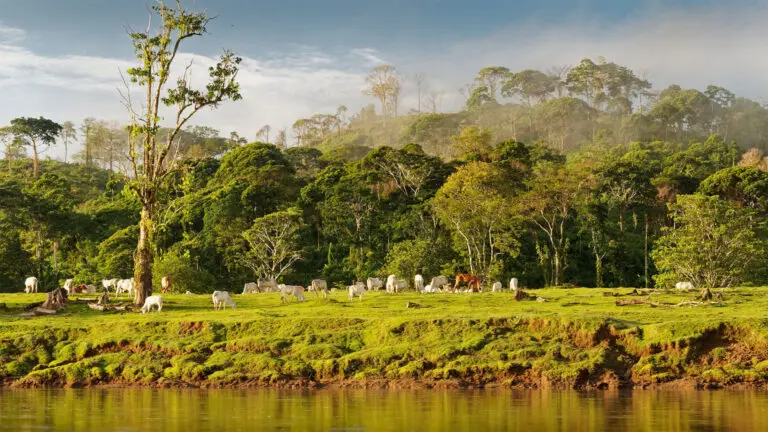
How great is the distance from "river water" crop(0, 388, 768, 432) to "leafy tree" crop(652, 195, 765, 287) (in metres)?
19.3

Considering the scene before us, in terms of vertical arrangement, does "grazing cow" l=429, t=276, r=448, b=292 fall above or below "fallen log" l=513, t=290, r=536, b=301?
above

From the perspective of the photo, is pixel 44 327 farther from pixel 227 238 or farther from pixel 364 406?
pixel 227 238

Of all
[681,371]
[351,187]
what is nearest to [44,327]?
[681,371]

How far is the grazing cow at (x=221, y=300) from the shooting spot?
33438mm

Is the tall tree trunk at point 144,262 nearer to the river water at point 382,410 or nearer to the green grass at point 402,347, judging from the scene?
the green grass at point 402,347

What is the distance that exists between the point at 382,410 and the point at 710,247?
2663 cm

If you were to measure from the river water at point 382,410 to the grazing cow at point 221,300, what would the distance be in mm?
9183

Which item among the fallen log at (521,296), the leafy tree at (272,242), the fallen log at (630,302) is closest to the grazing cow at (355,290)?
the fallen log at (521,296)

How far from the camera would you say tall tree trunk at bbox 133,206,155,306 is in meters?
35.4

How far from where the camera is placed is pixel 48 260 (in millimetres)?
67250

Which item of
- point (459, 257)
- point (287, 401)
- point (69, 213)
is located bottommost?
point (287, 401)

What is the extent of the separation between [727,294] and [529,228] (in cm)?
2930

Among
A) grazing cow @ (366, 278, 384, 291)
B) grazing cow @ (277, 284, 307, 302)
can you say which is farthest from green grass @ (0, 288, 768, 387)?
grazing cow @ (366, 278, 384, 291)

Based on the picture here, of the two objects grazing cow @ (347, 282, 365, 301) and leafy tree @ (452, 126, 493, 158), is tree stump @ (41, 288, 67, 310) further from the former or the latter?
leafy tree @ (452, 126, 493, 158)
